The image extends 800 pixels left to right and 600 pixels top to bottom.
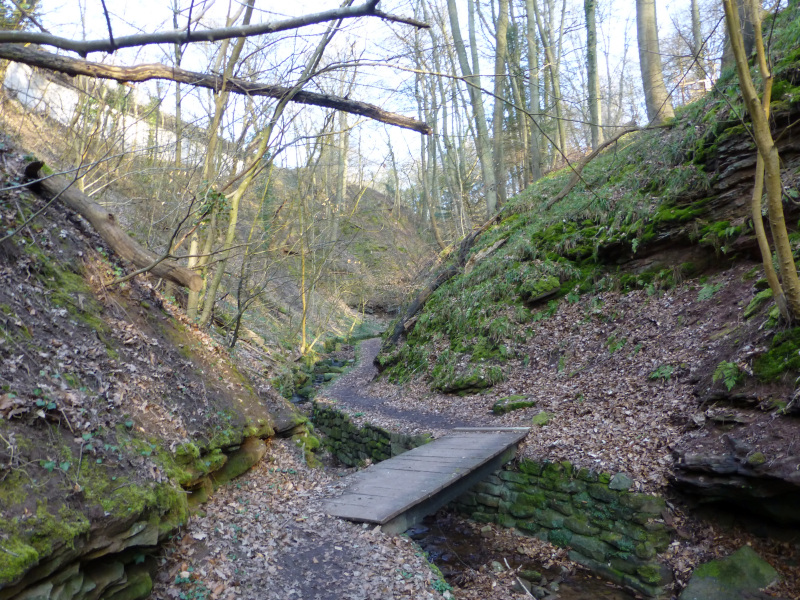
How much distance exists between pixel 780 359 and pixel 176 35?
5.90 meters

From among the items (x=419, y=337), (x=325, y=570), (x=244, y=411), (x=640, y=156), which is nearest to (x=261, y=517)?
(x=325, y=570)

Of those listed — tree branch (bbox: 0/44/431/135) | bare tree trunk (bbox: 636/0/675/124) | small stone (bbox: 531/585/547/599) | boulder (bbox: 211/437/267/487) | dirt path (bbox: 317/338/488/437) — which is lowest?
small stone (bbox: 531/585/547/599)

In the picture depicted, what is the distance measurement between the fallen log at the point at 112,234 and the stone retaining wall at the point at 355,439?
415cm

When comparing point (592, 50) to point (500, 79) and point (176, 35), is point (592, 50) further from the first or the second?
point (176, 35)

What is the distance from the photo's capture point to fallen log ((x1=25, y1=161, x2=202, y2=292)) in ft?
18.4

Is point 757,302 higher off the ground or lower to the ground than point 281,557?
higher

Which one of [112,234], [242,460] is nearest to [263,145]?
[112,234]

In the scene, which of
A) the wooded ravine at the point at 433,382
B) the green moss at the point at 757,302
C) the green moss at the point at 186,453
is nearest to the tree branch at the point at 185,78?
the wooded ravine at the point at 433,382

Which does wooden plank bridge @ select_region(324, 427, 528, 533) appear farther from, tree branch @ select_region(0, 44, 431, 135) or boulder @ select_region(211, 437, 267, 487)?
tree branch @ select_region(0, 44, 431, 135)

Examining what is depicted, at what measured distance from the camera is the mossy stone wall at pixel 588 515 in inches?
189

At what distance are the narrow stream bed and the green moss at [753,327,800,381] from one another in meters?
2.63

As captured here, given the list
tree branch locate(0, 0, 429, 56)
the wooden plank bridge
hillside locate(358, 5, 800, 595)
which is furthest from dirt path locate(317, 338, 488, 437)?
tree branch locate(0, 0, 429, 56)

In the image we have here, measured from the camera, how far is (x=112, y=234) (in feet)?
18.6

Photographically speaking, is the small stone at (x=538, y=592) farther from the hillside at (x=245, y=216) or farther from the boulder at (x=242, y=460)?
the hillside at (x=245, y=216)
